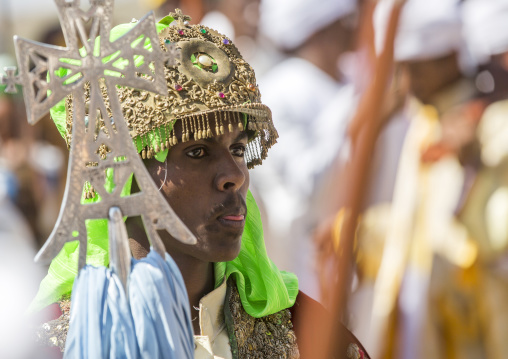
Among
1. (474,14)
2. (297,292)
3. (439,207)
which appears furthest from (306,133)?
(297,292)

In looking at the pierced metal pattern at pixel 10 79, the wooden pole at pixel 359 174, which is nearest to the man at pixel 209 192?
the wooden pole at pixel 359 174

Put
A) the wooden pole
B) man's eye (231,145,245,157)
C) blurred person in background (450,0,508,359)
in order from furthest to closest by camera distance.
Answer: blurred person in background (450,0,508,359) < man's eye (231,145,245,157) < the wooden pole

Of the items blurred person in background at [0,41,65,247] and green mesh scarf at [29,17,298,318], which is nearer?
green mesh scarf at [29,17,298,318]

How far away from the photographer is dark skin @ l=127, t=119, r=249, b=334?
2.34 meters

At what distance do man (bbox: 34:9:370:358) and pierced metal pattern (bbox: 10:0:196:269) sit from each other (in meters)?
0.46

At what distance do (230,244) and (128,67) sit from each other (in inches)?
25.8

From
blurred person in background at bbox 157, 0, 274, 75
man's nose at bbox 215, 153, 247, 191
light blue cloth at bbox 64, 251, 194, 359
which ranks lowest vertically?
light blue cloth at bbox 64, 251, 194, 359

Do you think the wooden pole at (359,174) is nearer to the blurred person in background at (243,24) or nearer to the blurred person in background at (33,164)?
the blurred person in background at (243,24)

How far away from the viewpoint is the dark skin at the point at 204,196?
2344mm

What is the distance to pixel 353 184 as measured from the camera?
193cm

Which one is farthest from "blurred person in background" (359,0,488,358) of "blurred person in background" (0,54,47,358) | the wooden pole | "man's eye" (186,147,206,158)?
the wooden pole

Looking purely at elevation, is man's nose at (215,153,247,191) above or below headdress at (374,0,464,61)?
below

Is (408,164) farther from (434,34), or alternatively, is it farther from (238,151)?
(238,151)

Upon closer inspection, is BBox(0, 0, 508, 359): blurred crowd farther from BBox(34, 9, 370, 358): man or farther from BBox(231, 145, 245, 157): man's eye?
BBox(231, 145, 245, 157): man's eye
